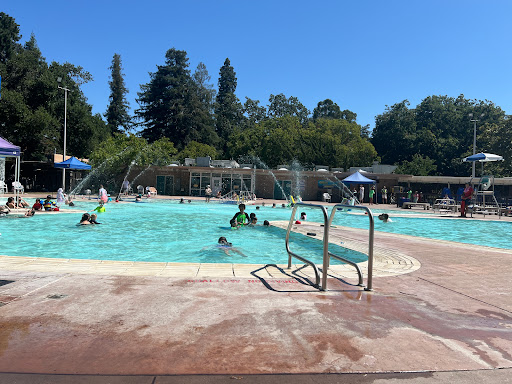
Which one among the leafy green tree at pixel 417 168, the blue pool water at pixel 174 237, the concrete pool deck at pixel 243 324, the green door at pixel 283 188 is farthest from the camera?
the leafy green tree at pixel 417 168

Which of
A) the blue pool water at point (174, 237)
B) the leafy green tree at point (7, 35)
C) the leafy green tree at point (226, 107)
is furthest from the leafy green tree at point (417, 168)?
the leafy green tree at point (7, 35)

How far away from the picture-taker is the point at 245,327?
148 inches

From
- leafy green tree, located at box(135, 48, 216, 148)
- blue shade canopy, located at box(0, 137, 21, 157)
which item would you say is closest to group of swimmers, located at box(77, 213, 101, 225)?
blue shade canopy, located at box(0, 137, 21, 157)

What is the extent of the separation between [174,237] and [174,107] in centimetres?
5520

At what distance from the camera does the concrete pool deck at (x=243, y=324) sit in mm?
2969

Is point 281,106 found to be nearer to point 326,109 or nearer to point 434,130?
point 326,109

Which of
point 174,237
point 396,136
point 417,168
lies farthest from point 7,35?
point 396,136

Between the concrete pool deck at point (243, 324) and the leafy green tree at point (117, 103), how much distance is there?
66.9m

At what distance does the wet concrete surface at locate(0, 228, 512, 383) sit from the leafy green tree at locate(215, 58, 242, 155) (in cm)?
6212

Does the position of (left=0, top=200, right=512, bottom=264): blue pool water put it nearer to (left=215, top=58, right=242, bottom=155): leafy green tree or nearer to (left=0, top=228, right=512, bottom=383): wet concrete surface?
(left=0, top=228, right=512, bottom=383): wet concrete surface

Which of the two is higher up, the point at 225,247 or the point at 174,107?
the point at 174,107

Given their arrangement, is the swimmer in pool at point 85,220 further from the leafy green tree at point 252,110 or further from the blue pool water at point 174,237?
the leafy green tree at point 252,110

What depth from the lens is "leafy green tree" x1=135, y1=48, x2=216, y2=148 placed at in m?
64.6

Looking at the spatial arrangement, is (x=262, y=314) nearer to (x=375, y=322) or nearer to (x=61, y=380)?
(x=375, y=322)
